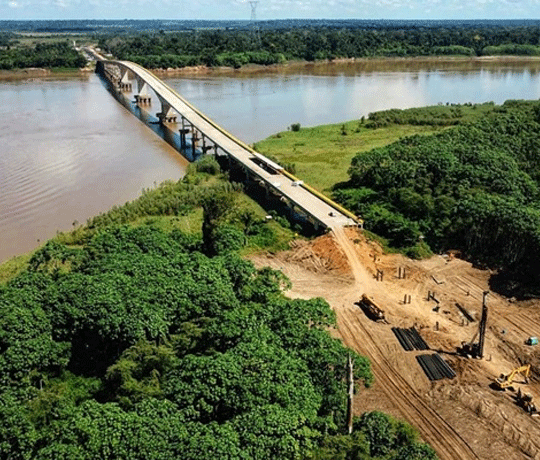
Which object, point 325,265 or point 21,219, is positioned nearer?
point 325,265

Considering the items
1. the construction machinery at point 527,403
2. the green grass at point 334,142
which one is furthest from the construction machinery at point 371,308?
the green grass at point 334,142

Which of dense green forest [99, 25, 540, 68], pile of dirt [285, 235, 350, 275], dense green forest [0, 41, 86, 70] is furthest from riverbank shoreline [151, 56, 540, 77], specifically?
pile of dirt [285, 235, 350, 275]

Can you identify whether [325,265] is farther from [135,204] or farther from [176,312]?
[135,204]

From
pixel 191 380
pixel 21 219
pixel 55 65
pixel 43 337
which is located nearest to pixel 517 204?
pixel 191 380

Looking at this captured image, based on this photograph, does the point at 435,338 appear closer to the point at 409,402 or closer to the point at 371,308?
the point at 371,308

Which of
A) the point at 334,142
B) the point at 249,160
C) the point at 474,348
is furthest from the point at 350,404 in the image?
the point at 334,142

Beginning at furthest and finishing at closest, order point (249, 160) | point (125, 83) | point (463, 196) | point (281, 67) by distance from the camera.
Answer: point (281, 67) < point (125, 83) < point (249, 160) < point (463, 196)
